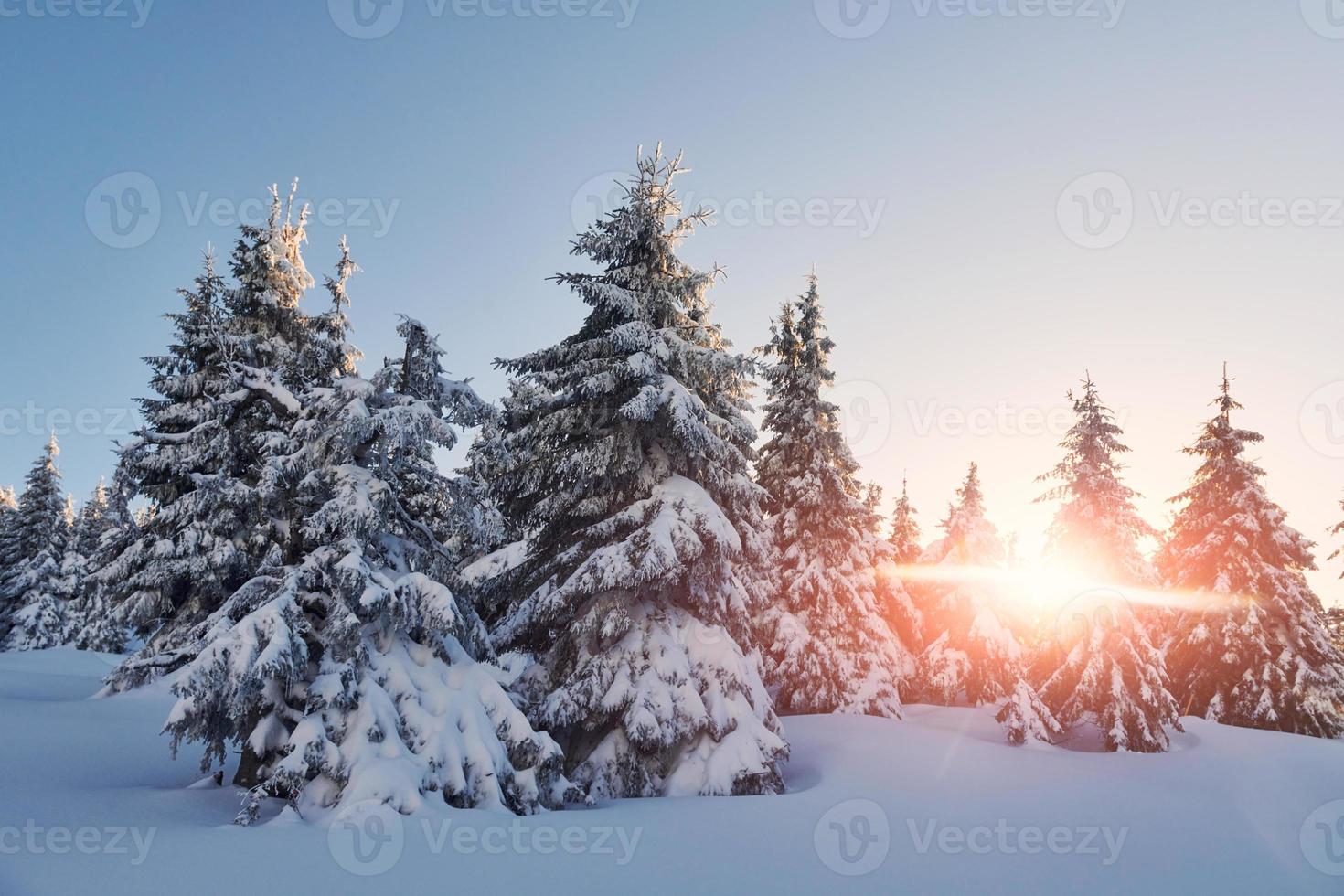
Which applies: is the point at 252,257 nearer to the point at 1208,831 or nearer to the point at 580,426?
the point at 580,426

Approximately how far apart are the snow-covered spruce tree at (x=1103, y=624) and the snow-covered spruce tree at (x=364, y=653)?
17283mm

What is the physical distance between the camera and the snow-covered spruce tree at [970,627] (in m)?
24.1

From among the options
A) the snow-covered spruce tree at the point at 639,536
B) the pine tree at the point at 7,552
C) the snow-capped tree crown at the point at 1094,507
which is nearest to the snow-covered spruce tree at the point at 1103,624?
the snow-capped tree crown at the point at 1094,507

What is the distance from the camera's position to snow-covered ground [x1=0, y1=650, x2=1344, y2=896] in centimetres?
630

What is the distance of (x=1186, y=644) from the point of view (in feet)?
82.4

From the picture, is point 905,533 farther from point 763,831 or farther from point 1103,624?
point 763,831

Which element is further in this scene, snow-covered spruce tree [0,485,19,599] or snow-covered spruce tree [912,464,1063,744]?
snow-covered spruce tree [0,485,19,599]

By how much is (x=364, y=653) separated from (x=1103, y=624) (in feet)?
68.4

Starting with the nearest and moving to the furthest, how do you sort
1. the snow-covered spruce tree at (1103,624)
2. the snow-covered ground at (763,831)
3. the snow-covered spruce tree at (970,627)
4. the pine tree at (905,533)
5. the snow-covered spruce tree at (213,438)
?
the snow-covered ground at (763,831) → the snow-covered spruce tree at (213,438) → the snow-covered spruce tree at (1103,624) → the snow-covered spruce tree at (970,627) → the pine tree at (905,533)

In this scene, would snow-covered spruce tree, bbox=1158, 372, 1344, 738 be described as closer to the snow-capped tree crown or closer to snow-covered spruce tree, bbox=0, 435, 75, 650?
the snow-capped tree crown

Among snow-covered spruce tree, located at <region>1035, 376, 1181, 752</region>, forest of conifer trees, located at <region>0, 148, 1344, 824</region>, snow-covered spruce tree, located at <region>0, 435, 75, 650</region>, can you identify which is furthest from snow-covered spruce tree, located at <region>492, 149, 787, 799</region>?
snow-covered spruce tree, located at <region>0, 435, 75, 650</region>

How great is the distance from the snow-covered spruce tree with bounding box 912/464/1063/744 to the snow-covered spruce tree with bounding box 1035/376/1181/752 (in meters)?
1.44

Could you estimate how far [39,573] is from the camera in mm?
42156

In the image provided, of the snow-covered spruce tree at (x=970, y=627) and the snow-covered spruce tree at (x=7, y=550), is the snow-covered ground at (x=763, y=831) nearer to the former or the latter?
the snow-covered spruce tree at (x=970, y=627)
